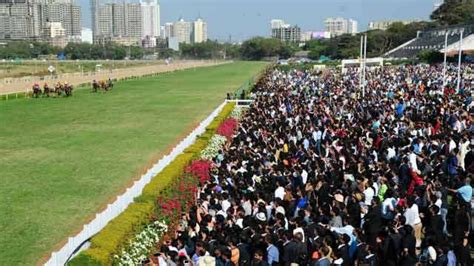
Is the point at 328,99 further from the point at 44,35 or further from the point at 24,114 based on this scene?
the point at 44,35

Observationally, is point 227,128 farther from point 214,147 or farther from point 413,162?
point 413,162

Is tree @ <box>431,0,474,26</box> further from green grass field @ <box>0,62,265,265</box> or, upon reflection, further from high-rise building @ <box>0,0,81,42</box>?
high-rise building @ <box>0,0,81,42</box>

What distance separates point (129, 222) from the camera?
941cm

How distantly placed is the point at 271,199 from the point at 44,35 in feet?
607

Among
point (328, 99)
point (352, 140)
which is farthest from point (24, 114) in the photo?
point (352, 140)

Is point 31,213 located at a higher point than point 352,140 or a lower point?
lower

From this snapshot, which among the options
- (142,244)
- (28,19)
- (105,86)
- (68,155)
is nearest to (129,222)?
(142,244)

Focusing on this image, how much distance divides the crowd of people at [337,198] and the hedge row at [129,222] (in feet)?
2.19

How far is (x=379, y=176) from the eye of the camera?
35.0ft

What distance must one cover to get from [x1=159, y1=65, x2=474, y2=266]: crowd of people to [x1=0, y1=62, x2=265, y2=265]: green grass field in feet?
8.62

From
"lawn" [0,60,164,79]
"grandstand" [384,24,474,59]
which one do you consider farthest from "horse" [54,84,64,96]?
"grandstand" [384,24,474,59]

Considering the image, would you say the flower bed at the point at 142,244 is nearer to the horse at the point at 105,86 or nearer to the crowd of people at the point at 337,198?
the crowd of people at the point at 337,198

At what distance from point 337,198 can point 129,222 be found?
336 cm

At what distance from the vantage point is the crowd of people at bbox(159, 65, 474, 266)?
24.7 ft
